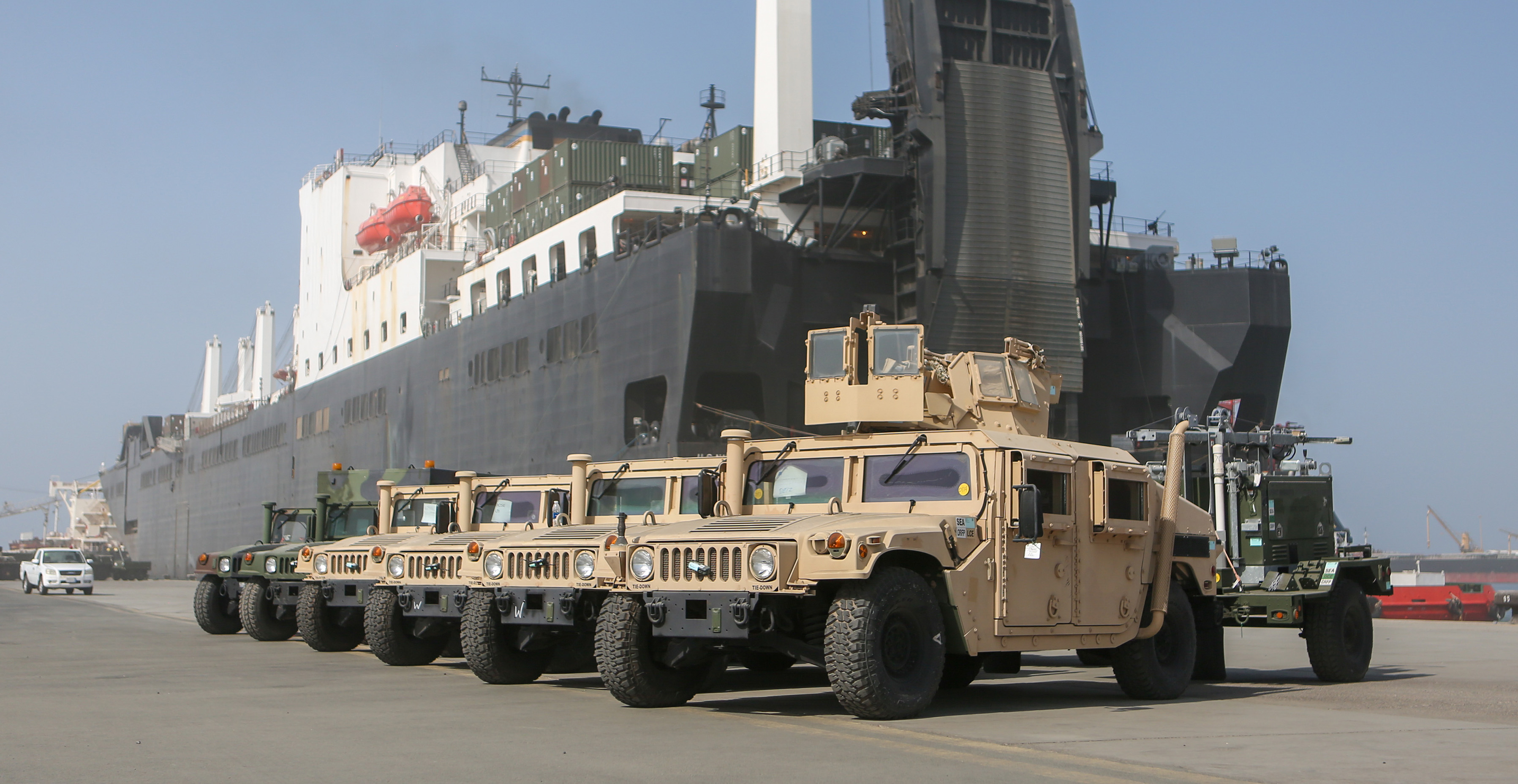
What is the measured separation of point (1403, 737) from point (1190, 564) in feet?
12.8

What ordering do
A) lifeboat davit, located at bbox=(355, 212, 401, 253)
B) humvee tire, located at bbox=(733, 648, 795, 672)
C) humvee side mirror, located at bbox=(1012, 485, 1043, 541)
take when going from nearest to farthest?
humvee side mirror, located at bbox=(1012, 485, 1043, 541) < humvee tire, located at bbox=(733, 648, 795, 672) < lifeboat davit, located at bbox=(355, 212, 401, 253)

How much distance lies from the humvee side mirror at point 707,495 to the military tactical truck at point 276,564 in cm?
1045

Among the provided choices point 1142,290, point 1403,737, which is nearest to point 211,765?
point 1403,737

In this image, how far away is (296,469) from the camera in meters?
63.9

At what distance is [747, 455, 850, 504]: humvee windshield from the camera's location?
1145 cm

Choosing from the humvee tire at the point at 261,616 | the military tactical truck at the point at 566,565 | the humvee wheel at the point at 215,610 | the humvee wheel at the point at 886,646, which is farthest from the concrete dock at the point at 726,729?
the humvee wheel at the point at 215,610

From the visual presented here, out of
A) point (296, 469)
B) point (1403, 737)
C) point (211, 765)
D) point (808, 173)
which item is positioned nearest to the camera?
point (211, 765)

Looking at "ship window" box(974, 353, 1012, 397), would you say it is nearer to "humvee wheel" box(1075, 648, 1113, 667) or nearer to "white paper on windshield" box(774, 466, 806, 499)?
"humvee wheel" box(1075, 648, 1113, 667)

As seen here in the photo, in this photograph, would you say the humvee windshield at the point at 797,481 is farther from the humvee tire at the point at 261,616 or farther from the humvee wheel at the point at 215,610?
the humvee wheel at the point at 215,610

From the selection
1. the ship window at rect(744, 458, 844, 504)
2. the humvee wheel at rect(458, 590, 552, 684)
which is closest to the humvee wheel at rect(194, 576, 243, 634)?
the humvee wheel at rect(458, 590, 552, 684)

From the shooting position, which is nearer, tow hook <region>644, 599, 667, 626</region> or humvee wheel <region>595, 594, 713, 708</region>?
tow hook <region>644, 599, 667, 626</region>

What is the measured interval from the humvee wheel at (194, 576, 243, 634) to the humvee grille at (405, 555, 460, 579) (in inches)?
393

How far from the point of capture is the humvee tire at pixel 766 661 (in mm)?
12906

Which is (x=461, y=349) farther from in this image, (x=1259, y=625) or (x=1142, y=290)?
(x=1259, y=625)
